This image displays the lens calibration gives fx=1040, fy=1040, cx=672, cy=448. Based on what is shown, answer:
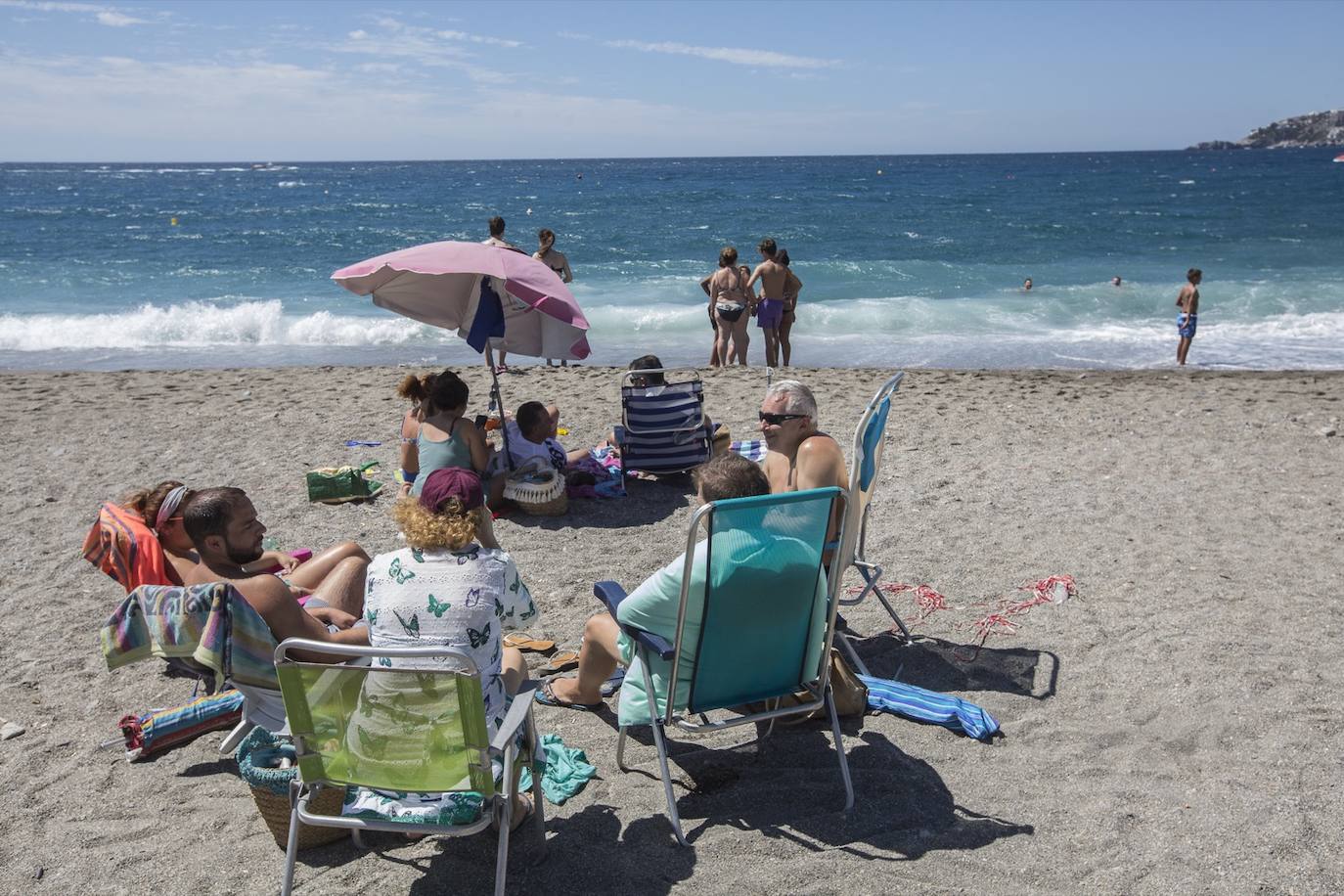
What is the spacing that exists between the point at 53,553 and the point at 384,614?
3468 mm

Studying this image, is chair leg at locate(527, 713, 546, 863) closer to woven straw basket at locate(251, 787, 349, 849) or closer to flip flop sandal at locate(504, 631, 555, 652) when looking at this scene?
woven straw basket at locate(251, 787, 349, 849)

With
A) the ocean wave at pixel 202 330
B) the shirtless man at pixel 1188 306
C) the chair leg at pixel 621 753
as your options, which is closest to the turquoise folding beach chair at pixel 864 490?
the chair leg at pixel 621 753

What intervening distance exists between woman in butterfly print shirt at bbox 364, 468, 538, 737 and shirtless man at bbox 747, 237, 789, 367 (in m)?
7.99

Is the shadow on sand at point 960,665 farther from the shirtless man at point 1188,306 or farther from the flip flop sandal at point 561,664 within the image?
the shirtless man at point 1188,306

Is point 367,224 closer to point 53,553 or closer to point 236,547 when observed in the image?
point 53,553

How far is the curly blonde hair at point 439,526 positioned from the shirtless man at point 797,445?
4.70ft

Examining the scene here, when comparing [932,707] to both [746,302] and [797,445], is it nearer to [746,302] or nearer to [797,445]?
[797,445]

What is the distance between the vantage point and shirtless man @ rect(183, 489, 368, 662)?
10.0 feet

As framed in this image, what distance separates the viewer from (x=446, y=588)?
9.21ft

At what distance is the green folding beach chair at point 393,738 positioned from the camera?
8.14ft

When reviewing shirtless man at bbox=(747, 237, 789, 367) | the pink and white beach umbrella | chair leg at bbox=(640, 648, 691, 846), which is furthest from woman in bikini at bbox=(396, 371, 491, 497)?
shirtless man at bbox=(747, 237, 789, 367)

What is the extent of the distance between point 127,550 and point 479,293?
9.35 ft

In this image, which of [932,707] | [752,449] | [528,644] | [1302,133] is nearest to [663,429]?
[752,449]

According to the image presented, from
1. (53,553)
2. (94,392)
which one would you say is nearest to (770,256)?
(94,392)
